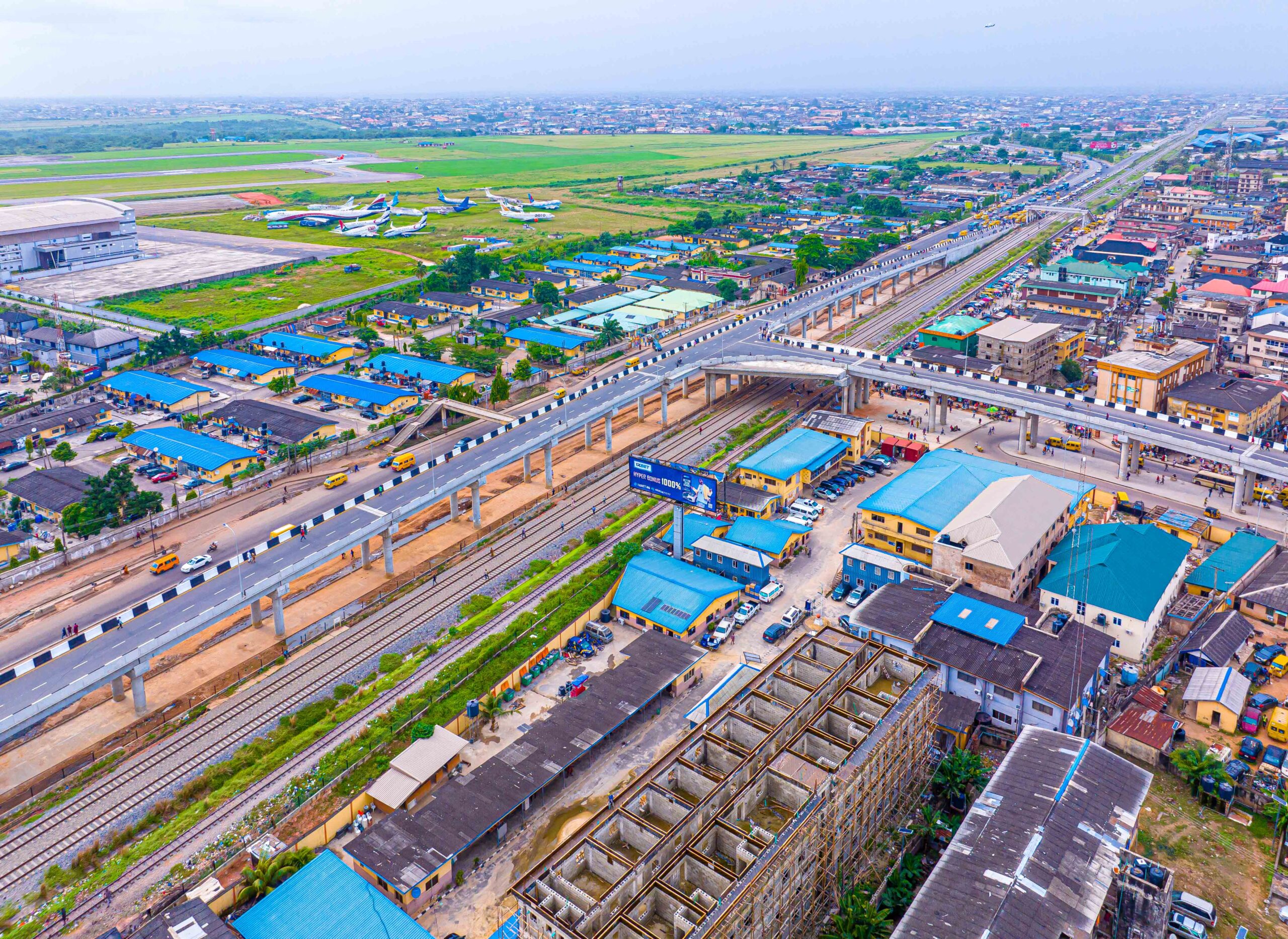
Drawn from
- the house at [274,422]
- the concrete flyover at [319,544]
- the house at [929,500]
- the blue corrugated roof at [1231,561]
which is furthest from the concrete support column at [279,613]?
the blue corrugated roof at [1231,561]

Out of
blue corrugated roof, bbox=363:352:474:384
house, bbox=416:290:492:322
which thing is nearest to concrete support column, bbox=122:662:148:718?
blue corrugated roof, bbox=363:352:474:384

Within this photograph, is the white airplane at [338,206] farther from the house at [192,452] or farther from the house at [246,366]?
the house at [192,452]

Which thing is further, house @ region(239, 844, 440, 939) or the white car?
the white car

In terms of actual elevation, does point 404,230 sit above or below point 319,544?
above

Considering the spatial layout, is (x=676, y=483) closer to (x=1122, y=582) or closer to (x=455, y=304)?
(x=1122, y=582)

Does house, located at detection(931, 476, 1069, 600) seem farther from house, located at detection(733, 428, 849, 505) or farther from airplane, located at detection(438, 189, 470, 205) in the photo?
airplane, located at detection(438, 189, 470, 205)

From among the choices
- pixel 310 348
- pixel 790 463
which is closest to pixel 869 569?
pixel 790 463

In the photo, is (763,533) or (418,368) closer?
(763,533)
